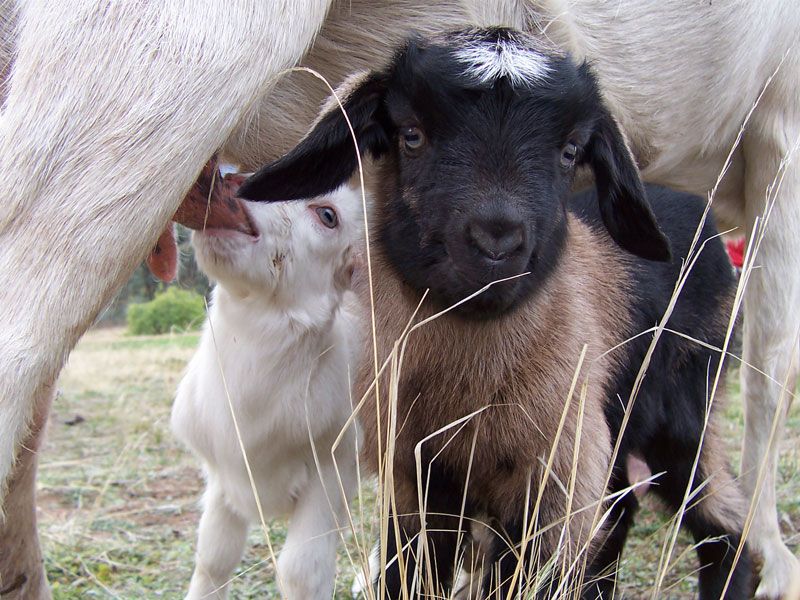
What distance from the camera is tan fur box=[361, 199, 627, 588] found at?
300 cm

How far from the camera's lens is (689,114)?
4078mm

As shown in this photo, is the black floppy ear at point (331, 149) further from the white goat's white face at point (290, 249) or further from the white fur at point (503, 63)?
the white goat's white face at point (290, 249)

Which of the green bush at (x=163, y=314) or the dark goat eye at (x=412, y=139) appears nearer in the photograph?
the dark goat eye at (x=412, y=139)

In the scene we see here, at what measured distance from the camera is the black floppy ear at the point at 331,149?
114 inches

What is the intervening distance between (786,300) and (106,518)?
3.53 meters

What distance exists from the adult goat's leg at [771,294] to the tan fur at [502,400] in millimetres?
1291

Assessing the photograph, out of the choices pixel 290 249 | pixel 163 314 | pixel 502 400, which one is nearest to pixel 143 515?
pixel 290 249

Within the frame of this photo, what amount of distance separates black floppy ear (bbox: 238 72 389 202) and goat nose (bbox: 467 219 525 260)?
585 mm

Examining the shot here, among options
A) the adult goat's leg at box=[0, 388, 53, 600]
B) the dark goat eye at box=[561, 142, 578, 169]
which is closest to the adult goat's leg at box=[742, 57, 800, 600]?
the dark goat eye at box=[561, 142, 578, 169]

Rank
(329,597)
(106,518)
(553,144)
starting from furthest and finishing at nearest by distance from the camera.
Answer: (106,518) < (329,597) < (553,144)

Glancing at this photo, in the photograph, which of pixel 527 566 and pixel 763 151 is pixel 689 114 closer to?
pixel 763 151

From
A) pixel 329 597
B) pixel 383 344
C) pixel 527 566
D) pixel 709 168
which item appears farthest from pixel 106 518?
pixel 709 168

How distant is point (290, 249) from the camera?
154 inches

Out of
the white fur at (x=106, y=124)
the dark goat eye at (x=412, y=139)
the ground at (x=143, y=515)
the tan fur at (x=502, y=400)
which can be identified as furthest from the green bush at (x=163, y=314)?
the white fur at (x=106, y=124)
